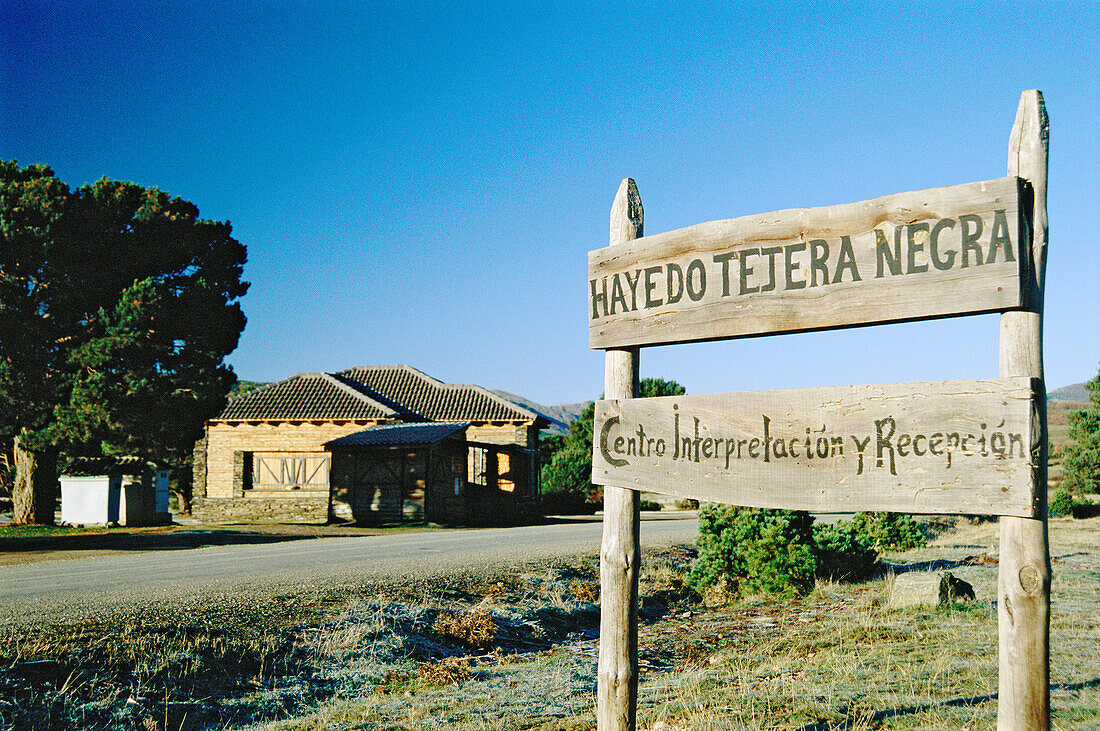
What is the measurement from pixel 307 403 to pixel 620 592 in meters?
30.0

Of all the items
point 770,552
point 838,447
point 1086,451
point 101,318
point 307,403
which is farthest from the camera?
point 1086,451

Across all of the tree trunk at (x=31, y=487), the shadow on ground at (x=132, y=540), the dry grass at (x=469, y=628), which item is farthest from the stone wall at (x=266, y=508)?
the dry grass at (x=469, y=628)

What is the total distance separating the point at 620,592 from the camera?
3750 millimetres

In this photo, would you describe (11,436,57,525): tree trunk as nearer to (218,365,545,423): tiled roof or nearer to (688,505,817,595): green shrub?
(218,365,545,423): tiled roof

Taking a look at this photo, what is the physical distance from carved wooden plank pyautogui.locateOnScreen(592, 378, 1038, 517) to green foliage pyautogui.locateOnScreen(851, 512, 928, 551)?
34.2 ft

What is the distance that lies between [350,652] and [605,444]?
A: 12.1 feet

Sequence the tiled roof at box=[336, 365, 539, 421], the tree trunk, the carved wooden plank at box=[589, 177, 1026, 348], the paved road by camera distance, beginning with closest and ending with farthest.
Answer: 1. the carved wooden plank at box=[589, 177, 1026, 348]
2. the paved road
3. the tree trunk
4. the tiled roof at box=[336, 365, 539, 421]

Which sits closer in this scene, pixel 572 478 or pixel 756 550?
pixel 756 550

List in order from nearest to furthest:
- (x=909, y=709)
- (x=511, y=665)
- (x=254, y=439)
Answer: (x=909, y=709)
(x=511, y=665)
(x=254, y=439)

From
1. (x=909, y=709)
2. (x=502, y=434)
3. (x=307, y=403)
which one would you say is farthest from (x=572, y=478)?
(x=909, y=709)

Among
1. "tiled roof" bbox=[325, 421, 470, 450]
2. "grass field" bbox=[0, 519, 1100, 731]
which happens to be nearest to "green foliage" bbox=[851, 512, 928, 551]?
"grass field" bbox=[0, 519, 1100, 731]

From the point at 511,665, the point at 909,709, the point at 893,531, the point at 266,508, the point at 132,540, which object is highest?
the point at 909,709

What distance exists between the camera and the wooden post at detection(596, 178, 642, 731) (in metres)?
3.64

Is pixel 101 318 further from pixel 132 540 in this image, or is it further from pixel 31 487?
pixel 132 540
